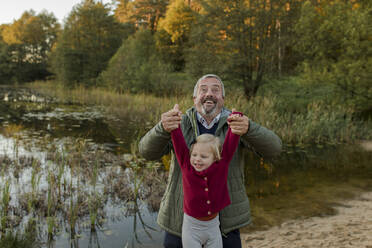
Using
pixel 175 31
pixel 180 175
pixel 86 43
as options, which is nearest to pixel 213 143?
pixel 180 175

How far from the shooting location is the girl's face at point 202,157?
6.02ft

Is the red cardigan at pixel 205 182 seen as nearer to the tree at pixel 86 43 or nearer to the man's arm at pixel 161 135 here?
the man's arm at pixel 161 135

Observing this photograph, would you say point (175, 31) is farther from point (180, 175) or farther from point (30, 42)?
point (30, 42)

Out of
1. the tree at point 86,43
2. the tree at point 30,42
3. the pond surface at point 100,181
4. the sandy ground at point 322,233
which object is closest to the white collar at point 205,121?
the sandy ground at point 322,233

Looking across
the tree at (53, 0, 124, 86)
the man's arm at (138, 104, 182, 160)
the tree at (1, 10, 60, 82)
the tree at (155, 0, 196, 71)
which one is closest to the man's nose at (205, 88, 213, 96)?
the man's arm at (138, 104, 182, 160)

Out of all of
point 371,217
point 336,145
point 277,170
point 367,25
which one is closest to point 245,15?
point 367,25

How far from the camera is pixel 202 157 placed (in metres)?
1.85

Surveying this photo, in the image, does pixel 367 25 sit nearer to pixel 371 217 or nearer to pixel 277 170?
pixel 277 170

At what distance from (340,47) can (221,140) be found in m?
15.1

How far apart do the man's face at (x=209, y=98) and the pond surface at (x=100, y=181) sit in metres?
2.47

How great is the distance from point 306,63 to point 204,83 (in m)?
→ 13.6

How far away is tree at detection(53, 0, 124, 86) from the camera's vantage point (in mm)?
30719

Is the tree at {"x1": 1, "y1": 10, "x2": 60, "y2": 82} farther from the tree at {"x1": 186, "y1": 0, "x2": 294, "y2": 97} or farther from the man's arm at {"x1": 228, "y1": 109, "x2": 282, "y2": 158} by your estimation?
the man's arm at {"x1": 228, "y1": 109, "x2": 282, "y2": 158}

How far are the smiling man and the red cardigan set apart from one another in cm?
17
